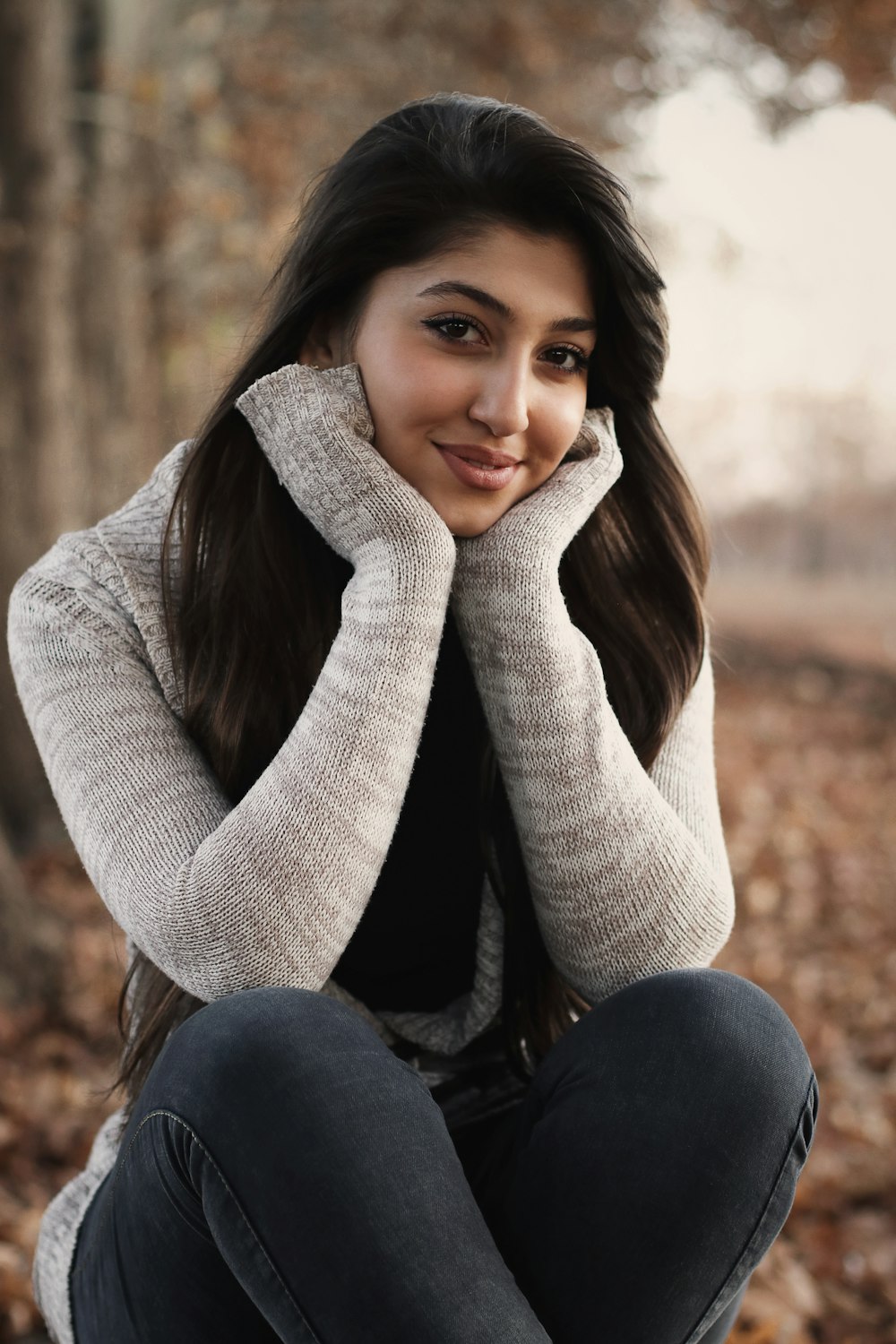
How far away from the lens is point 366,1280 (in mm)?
1193

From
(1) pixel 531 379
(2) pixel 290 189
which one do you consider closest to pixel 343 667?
(1) pixel 531 379

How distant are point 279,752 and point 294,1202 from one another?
1.75ft

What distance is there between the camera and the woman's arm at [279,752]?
1442mm

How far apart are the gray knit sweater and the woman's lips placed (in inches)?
2.5

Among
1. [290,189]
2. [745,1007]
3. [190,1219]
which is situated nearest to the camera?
[190,1219]

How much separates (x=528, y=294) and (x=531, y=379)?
116 millimetres

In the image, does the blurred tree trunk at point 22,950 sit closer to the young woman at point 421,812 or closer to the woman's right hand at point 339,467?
the young woman at point 421,812

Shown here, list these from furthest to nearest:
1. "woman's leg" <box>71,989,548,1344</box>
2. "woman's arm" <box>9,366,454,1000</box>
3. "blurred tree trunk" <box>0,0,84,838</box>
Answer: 1. "blurred tree trunk" <box>0,0,84,838</box>
2. "woman's arm" <box>9,366,454,1000</box>
3. "woman's leg" <box>71,989,548,1344</box>

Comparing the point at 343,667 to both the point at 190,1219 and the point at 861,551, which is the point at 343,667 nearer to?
the point at 190,1219

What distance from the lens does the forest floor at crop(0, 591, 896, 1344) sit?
2.26 metres

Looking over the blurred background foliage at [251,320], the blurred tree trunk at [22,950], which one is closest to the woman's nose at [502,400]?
the blurred background foliage at [251,320]

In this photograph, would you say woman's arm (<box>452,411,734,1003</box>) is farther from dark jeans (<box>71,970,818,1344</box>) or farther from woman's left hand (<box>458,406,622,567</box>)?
dark jeans (<box>71,970,818,1344</box>)

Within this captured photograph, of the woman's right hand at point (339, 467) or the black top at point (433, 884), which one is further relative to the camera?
the black top at point (433, 884)

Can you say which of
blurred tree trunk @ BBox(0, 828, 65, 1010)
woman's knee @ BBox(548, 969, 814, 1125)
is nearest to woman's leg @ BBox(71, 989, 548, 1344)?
woman's knee @ BBox(548, 969, 814, 1125)
